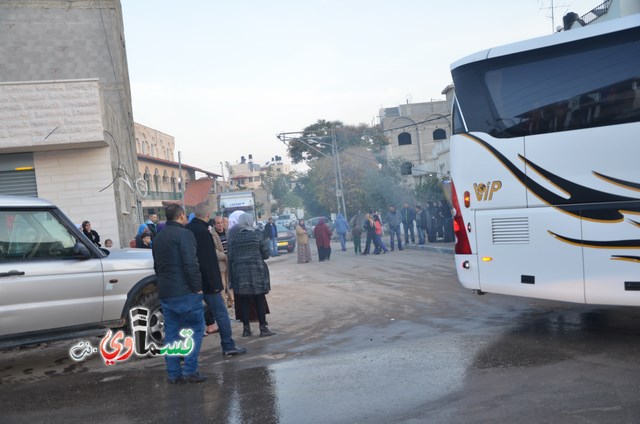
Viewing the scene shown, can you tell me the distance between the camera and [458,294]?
12133mm

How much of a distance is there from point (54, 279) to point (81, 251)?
0.45 metres

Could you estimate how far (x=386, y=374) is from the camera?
6.50 metres

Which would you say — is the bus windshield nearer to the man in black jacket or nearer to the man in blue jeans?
the man in black jacket

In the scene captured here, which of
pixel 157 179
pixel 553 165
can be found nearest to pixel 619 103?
pixel 553 165

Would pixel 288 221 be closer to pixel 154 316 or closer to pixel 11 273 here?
pixel 154 316

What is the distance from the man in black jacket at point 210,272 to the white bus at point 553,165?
10.1 feet

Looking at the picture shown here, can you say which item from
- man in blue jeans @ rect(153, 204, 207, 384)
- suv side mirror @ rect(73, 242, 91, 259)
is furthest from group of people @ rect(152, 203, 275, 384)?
suv side mirror @ rect(73, 242, 91, 259)

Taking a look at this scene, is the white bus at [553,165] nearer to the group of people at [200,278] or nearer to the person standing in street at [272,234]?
the group of people at [200,278]

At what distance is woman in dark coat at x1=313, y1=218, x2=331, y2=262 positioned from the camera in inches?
997

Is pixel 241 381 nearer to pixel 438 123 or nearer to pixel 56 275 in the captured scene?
pixel 56 275

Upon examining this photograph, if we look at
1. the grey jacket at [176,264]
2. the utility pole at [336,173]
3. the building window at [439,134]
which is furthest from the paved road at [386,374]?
the building window at [439,134]

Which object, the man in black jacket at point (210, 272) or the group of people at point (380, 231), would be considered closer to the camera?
the man in black jacket at point (210, 272)

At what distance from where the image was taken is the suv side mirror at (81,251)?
7.86m

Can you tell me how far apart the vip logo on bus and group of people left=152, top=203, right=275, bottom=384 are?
3043 mm
